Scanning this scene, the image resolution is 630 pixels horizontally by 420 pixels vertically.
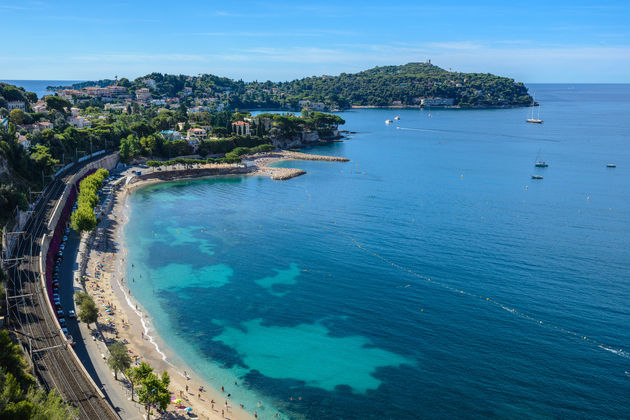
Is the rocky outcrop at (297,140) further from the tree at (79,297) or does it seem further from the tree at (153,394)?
the tree at (153,394)

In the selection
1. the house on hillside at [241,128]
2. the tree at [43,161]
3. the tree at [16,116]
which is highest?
the tree at [16,116]

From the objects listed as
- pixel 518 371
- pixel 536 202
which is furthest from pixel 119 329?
pixel 536 202

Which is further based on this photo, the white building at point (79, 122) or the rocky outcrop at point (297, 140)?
the rocky outcrop at point (297, 140)

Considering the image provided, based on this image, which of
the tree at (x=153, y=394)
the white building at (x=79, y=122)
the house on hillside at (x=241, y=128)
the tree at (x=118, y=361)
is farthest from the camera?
the house on hillside at (x=241, y=128)

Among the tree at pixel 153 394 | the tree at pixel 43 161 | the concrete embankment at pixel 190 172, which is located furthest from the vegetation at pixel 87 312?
the concrete embankment at pixel 190 172

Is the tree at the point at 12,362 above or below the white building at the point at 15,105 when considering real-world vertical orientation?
below

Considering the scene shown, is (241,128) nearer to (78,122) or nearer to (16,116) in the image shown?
(78,122)
